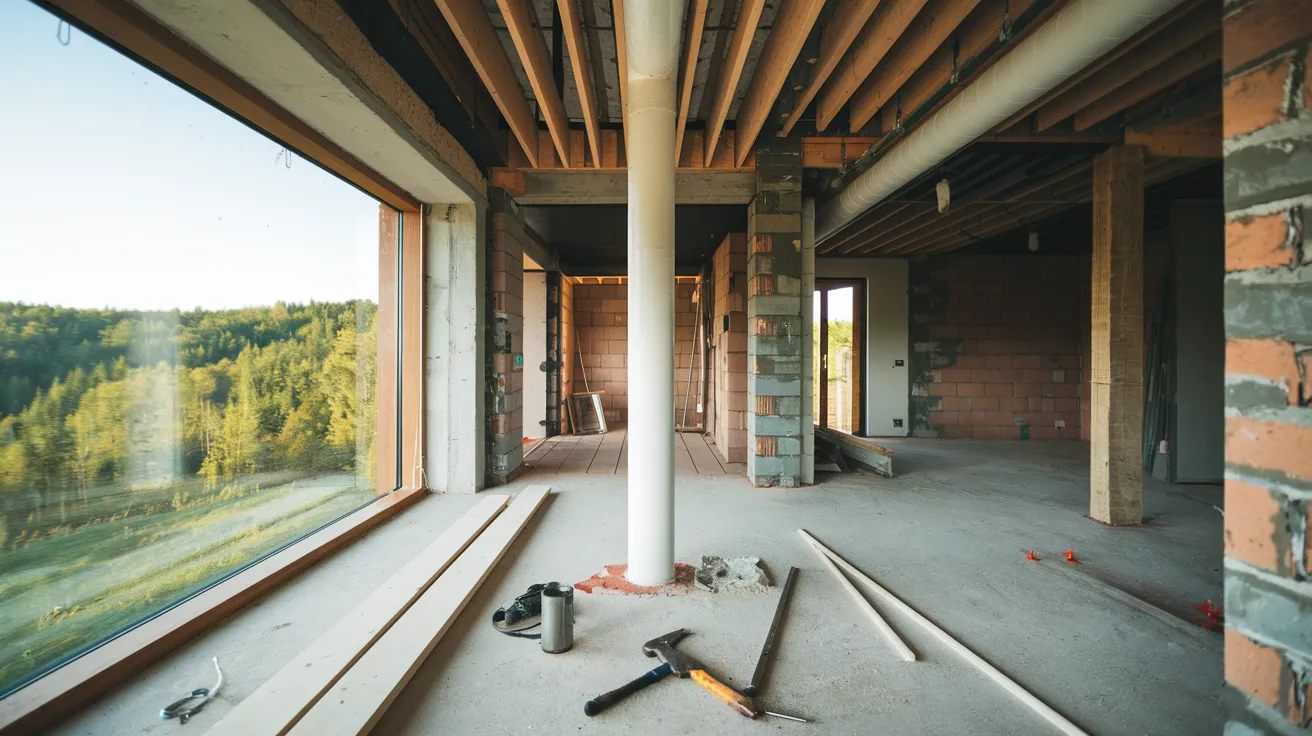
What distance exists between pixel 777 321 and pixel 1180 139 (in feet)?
9.25

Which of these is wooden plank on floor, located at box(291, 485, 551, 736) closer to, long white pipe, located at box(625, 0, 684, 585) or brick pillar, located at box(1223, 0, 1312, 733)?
long white pipe, located at box(625, 0, 684, 585)

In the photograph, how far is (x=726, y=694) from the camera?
5.04 feet

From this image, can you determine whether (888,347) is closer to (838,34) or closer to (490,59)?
(838,34)

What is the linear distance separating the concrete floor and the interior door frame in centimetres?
399

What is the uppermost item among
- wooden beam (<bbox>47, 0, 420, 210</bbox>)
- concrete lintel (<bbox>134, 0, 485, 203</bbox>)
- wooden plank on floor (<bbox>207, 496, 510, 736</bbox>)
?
concrete lintel (<bbox>134, 0, 485, 203</bbox>)

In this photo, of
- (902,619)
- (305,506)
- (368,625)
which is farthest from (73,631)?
(902,619)

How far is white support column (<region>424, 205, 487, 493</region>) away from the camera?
13.2 ft

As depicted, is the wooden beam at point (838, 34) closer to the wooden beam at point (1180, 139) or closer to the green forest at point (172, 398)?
the wooden beam at point (1180, 139)

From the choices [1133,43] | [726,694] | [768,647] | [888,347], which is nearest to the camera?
[726,694]

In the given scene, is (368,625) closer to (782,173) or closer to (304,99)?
(304,99)

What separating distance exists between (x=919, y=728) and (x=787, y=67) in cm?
302

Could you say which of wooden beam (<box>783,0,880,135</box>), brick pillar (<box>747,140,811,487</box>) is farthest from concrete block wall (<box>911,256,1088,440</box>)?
wooden beam (<box>783,0,880,135</box>)

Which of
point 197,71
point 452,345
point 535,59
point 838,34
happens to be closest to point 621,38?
point 535,59

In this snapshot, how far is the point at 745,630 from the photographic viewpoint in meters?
1.96
